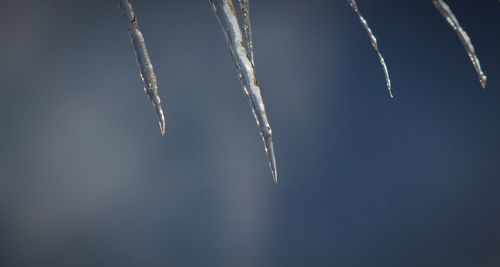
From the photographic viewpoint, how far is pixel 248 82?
1.96 ft

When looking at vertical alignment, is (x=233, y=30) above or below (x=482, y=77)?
above

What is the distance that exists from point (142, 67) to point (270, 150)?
0.80 ft

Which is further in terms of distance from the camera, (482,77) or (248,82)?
(482,77)

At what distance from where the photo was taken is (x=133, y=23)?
2.11ft

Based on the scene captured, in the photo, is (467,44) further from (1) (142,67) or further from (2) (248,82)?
(1) (142,67)

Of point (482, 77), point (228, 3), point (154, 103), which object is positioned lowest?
point (482, 77)

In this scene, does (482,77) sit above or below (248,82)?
below

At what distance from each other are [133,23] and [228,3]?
0.47ft

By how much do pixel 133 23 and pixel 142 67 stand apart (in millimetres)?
79

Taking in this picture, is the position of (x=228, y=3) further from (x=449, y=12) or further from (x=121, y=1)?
(x=449, y=12)

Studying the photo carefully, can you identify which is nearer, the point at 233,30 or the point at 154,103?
the point at 233,30

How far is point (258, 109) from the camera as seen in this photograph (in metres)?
0.60

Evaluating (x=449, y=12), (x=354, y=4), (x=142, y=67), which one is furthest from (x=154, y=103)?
(x=449, y=12)

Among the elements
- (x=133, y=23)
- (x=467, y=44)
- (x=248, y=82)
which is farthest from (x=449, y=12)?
(x=133, y=23)
